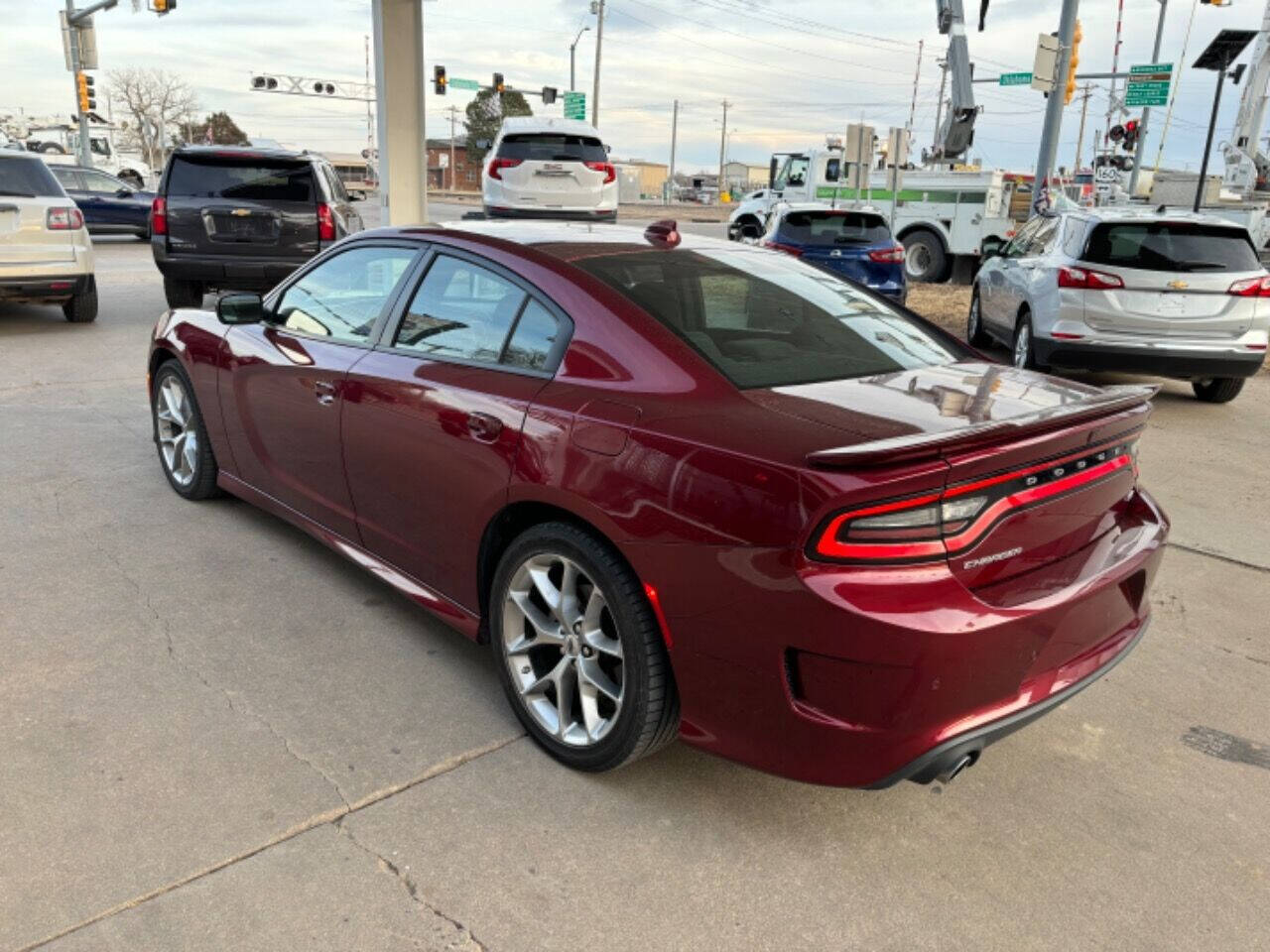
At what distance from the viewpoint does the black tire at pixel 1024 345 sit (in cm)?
829

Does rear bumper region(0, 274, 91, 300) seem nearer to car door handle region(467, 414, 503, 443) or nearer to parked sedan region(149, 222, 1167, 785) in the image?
parked sedan region(149, 222, 1167, 785)

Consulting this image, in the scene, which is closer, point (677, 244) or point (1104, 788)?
point (1104, 788)

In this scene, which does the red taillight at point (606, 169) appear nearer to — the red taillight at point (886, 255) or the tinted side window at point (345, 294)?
the red taillight at point (886, 255)

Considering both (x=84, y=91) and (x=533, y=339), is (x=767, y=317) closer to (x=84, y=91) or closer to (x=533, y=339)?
(x=533, y=339)

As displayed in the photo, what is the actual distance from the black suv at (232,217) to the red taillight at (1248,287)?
857cm

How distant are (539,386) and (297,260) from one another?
8301mm

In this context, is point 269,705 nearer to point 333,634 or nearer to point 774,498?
point 333,634

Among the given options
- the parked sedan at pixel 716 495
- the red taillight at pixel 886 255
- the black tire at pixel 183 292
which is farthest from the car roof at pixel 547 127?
the parked sedan at pixel 716 495

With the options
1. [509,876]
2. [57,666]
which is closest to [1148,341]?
[509,876]

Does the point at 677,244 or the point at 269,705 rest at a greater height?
the point at 677,244

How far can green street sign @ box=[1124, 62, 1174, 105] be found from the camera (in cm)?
2247

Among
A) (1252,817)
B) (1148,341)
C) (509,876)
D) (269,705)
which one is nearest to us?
(509,876)

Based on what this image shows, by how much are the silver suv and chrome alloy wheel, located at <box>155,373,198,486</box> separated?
21.4 ft

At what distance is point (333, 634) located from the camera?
356 cm
